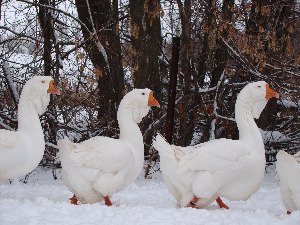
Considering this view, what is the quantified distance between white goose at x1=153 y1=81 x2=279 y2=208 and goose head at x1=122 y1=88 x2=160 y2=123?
929 millimetres

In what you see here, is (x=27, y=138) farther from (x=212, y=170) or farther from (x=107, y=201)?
(x=212, y=170)

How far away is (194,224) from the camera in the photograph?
564 cm

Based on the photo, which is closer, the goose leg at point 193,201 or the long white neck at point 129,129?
the goose leg at point 193,201

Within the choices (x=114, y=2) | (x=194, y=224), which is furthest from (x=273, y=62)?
(x=194, y=224)

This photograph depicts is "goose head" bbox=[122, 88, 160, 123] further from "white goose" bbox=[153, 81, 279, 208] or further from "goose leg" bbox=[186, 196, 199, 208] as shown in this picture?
"goose leg" bbox=[186, 196, 199, 208]

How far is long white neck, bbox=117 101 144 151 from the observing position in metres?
7.75

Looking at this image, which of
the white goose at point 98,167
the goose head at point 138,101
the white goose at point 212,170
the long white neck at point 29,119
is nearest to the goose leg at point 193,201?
the white goose at point 212,170

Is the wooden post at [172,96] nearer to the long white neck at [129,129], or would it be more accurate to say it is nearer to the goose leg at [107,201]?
the long white neck at [129,129]

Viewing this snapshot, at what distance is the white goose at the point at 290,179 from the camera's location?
6.76m

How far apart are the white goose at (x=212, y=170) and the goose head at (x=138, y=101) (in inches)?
36.6

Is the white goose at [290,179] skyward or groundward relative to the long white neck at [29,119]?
groundward

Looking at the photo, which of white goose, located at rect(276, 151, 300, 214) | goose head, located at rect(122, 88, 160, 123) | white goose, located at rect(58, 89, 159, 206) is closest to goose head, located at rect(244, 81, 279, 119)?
white goose, located at rect(276, 151, 300, 214)

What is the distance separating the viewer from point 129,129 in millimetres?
7863

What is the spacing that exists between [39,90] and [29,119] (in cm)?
44
